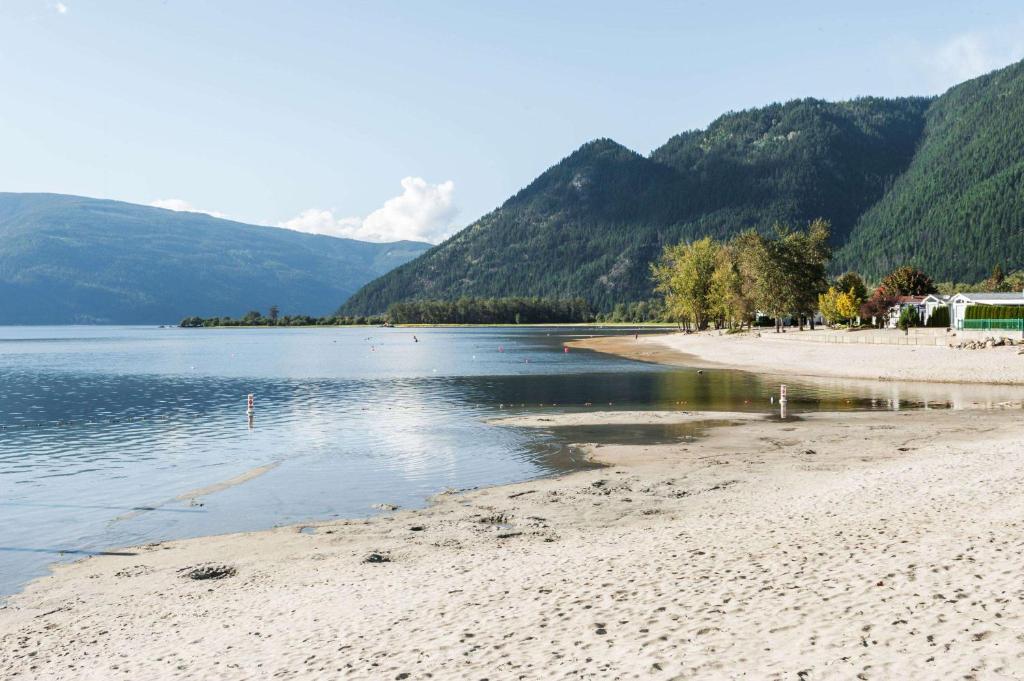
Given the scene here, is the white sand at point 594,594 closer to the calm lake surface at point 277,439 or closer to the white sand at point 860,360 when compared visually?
the calm lake surface at point 277,439

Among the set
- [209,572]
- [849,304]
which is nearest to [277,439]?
[209,572]

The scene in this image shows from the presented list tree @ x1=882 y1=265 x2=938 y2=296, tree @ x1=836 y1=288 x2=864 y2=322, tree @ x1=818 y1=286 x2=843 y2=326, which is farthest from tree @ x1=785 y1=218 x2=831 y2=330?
tree @ x1=882 y1=265 x2=938 y2=296

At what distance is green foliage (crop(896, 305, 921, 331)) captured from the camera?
114119 mm

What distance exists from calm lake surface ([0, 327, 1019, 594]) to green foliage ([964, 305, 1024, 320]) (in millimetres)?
46356

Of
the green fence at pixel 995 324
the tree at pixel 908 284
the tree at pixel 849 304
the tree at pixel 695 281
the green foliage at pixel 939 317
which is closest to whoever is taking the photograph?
the green fence at pixel 995 324

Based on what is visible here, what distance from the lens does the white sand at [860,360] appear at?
205 ft

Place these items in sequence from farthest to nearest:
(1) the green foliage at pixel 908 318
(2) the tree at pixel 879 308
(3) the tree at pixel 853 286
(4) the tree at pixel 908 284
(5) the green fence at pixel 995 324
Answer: (4) the tree at pixel 908 284, (3) the tree at pixel 853 286, (2) the tree at pixel 879 308, (1) the green foliage at pixel 908 318, (5) the green fence at pixel 995 324

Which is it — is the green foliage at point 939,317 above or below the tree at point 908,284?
below

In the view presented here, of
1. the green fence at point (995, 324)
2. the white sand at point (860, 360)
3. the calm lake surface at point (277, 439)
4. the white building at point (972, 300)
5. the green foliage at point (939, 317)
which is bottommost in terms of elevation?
the calm lake surface at point (277, 439)

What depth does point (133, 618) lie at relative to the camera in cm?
1462

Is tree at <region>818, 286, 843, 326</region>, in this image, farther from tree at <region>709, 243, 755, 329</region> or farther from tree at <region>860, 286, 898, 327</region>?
tree at <region>709, 243, 755, 329</region>

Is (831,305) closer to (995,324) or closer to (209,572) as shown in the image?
(995,324)

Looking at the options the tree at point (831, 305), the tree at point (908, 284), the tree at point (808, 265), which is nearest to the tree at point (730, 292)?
the tree at point (808, 265)

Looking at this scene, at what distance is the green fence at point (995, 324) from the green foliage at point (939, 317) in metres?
28.8
